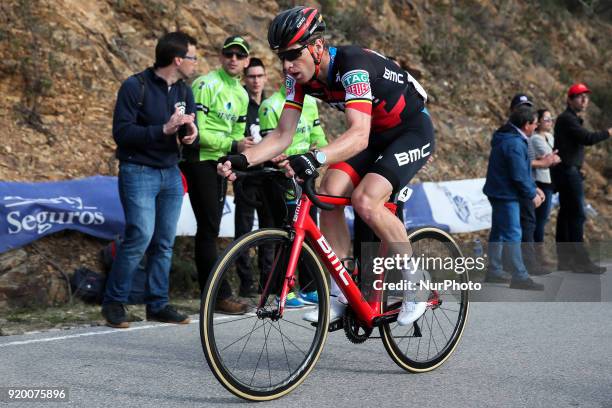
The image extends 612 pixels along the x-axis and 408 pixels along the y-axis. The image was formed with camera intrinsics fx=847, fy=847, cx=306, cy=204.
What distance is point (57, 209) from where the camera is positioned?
7.87 meters

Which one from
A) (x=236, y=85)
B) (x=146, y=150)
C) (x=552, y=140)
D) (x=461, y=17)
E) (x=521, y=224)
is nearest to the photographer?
(x=146, y=150)

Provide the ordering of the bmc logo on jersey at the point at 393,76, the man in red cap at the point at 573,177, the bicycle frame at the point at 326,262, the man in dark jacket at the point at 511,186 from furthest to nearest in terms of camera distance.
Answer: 1. the man in red cap at the point at 573,177
2. the man in dark jacket at the point at 511,186
3. the bmc logo on jersey at the point at 393,76
4. the bicycle frame at the point at 326,262

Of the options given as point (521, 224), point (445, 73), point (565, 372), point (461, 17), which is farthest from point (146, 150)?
point (461, 17)

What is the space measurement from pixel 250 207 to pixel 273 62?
6.44 metres

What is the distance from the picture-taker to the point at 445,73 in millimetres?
17641

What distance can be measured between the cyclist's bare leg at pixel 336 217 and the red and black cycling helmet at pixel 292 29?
0.85m

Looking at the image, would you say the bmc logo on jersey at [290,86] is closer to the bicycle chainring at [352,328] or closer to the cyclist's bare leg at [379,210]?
the cyclist's bare leg at [379,210]

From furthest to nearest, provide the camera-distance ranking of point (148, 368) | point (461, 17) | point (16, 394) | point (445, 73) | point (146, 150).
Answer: point (461, 17) < point (445, 73) < point (146, 150) < point (148, 368) < point (16, 394)

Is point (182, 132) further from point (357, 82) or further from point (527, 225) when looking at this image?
point (527, 225)

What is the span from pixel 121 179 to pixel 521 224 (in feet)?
17.7

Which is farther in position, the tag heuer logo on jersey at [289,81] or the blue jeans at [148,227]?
the blue jeans at [148,227]

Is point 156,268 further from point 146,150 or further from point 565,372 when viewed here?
point 565,372

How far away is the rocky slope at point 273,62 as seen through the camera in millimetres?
10328

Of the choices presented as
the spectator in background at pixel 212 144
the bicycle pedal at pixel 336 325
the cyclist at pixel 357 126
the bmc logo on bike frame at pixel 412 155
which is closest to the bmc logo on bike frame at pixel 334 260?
the cyclist at pixel 357 126
